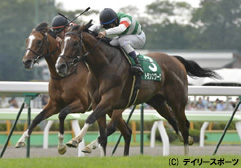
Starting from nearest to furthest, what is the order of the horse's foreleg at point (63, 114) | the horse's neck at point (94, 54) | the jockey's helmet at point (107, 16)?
1. the horse's neck at point (94, 54)
2. the jockey's helmet at point (107, 16)
3. the horse's foreleg at point (63, 114)

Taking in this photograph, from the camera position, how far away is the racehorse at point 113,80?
664 centimetres

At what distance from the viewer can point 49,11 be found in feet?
124

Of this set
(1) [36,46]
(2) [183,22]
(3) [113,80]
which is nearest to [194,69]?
(3) [113,80]

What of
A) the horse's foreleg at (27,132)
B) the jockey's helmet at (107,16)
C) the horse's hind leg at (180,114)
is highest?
the jockey's helmet at (107,16)

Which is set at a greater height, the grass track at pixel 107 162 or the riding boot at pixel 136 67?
the riding boot at pixel 136 67

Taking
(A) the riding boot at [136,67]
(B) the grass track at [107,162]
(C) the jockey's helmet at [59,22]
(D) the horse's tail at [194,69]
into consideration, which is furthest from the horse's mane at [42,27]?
(B) the grass track at [107,162]

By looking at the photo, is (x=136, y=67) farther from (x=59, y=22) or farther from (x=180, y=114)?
(x=59, y=22)

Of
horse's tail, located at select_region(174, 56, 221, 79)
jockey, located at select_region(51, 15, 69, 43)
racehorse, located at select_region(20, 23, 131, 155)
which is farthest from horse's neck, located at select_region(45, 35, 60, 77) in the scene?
horse's tail, located at select_region(174, 56, 221, 79)

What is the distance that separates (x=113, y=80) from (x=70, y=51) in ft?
1.96

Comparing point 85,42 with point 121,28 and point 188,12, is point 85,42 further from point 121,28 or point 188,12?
point 188,12

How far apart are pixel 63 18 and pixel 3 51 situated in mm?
39274

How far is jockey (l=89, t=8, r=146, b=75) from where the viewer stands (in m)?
7.13

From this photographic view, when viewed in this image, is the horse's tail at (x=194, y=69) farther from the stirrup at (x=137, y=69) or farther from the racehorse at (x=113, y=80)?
the stirrup at (x=137, y=69)

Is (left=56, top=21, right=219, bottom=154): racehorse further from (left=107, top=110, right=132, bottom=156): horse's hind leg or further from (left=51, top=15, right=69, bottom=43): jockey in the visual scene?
(left=51, top=15, right=69, bottom=43): jockey
